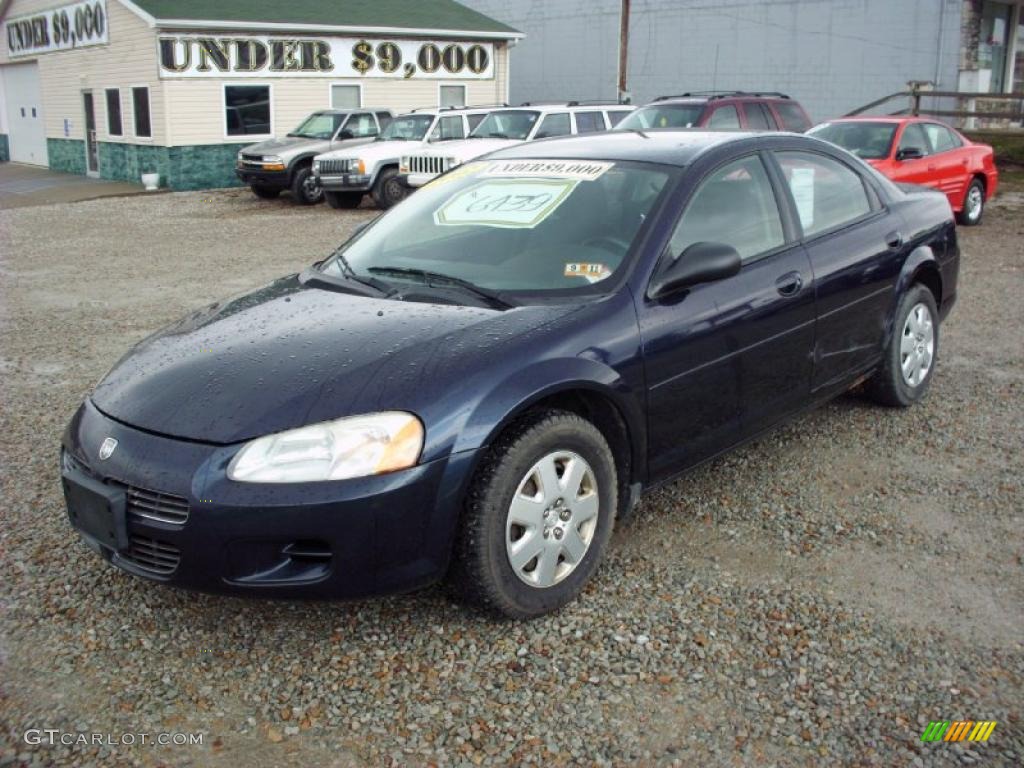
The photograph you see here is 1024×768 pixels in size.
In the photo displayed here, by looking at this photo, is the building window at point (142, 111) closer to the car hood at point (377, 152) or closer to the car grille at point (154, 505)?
the car hood at point (377, 152)

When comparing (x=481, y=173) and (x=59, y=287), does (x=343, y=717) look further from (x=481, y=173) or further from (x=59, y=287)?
(x=59, y=287)

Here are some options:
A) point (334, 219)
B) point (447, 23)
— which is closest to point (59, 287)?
point (334, 219)

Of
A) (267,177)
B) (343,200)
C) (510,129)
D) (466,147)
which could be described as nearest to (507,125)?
(510,129)

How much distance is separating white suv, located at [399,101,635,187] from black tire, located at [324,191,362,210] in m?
1.35

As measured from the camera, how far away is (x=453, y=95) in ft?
86.4

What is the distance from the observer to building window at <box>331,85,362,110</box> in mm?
24328

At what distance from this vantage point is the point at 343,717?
9.68 feet

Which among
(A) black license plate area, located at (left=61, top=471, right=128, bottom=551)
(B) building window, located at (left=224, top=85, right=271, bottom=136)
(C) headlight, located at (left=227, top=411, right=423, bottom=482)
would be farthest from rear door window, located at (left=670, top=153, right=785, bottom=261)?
(B) building window, located at (left=224, top=85, right=271, bottom=136)

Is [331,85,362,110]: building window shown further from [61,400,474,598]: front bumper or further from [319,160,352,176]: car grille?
[61,400,474,598]: front bumper

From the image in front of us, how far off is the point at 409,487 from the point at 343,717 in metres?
0.70

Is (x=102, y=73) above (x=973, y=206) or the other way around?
above

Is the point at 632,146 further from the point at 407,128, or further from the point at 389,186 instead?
the point at 407,128

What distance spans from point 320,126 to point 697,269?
57.0 feet

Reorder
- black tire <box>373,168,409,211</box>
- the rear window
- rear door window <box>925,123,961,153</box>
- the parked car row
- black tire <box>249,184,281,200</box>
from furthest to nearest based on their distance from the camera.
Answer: black tire <box>249,184,281,200</box>, black tire <box>373,168,409,211</box>, the rear window, rear door window <box>925,123,961,153</box>, the parked car row
